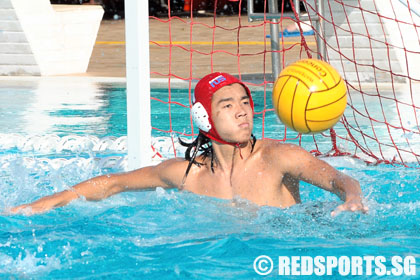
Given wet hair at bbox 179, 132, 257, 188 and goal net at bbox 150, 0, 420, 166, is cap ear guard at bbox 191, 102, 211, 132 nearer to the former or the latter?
wet hair at bbox 179, 132, 257, 188

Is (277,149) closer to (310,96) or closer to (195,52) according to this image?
(310,96)

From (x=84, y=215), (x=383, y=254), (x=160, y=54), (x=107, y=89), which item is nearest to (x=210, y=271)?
(x=383, y=254)

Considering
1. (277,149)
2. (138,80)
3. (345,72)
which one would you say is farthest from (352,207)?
(345,72)

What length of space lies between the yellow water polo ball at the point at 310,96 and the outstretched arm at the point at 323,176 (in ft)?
0.50

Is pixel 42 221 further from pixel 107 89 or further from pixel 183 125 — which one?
pixel 107 89

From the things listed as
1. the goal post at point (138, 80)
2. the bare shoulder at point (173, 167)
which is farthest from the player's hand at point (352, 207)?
the goal post at point (138, 80)

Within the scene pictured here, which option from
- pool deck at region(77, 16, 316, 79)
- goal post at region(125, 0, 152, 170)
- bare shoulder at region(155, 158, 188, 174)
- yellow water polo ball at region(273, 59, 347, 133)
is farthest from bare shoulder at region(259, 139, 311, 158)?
pool deck at region(77, 16, 316, 79)

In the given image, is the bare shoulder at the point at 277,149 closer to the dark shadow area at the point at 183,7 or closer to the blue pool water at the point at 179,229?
the blue pool water at the point at 179,229

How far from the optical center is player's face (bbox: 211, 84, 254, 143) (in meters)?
3.07

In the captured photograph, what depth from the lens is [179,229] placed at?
3379 mm

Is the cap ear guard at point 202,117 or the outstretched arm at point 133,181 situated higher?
the cap ear guard at point 202,117

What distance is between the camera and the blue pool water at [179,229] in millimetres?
2928

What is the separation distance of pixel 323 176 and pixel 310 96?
389 millimetres

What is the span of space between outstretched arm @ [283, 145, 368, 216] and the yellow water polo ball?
152 mm
